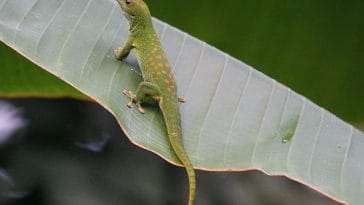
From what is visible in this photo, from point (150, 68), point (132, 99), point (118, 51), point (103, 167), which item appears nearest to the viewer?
point (132, 99)

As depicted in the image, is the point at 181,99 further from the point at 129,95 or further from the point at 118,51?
the point at 118,51

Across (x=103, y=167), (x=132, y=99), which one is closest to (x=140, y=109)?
(x=132, y=99)

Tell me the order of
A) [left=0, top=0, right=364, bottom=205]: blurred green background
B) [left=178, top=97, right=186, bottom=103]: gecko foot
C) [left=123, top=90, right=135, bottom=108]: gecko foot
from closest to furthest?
1. [left=123, top=90, right=135, bottom=108]: gecko foot
2. [left=178, top=97, right=186, bottom=103]: gecko foot
3. [left=0, top=0, right=364, bottom=205]: blurred green background

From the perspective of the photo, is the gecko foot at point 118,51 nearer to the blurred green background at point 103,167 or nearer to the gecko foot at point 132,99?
the gecko foot at point 132,99

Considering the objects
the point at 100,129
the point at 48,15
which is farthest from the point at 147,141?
the point at 100,129

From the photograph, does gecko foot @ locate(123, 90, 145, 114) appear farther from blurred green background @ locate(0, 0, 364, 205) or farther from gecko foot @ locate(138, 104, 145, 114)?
blurred green background @ locate(0, 0, 364, 205)

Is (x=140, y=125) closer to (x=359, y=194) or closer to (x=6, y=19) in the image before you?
(x=6, y=19)

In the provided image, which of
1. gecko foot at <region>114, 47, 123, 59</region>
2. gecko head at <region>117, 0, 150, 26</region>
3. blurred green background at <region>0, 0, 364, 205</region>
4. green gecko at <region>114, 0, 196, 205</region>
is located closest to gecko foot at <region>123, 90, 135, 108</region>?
green gecko at <region>114, 0, 196, 205</region>
